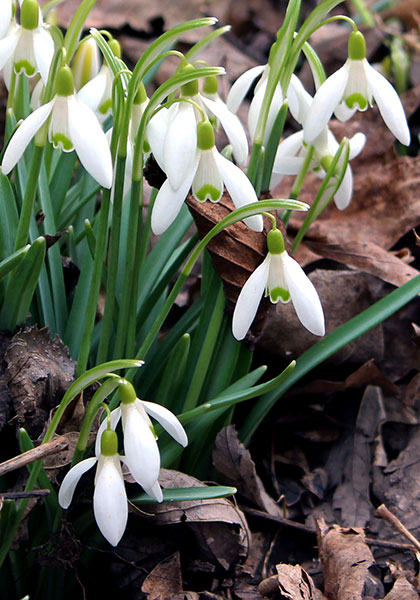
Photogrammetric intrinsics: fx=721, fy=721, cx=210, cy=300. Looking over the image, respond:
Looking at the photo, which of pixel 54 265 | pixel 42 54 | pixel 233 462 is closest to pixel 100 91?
pixel 42 54

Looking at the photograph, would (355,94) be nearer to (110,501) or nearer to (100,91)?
(100,91)

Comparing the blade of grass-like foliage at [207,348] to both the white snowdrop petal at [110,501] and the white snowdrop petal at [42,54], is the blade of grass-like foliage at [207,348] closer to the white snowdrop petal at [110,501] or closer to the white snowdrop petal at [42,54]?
the white snowdrop petal at [110,501]

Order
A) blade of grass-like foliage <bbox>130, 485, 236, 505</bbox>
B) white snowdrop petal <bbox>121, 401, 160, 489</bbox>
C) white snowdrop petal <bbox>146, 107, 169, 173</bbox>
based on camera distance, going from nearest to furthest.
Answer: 1. white snowdrop petal <bbox>121, 401, 160, 489</bbox>
2. white snowdrop petal <bbox>146, 107, 169, 173</bbox>
3. blade of grass-like foliage <bbox>130, 485, 236, 505</bbox>

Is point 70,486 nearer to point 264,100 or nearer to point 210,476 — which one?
point 210,476

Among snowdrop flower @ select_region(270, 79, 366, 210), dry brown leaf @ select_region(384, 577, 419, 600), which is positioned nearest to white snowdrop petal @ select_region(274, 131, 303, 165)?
snowdrop flower @ select_region(270, 79, 366, 210)

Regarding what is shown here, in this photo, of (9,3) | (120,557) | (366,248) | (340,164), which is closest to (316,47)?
(366,248)

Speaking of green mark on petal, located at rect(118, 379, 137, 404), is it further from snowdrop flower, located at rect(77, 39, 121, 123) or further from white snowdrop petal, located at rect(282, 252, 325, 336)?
snowdrop flower, located at rect(77, 39, 121, 123)
